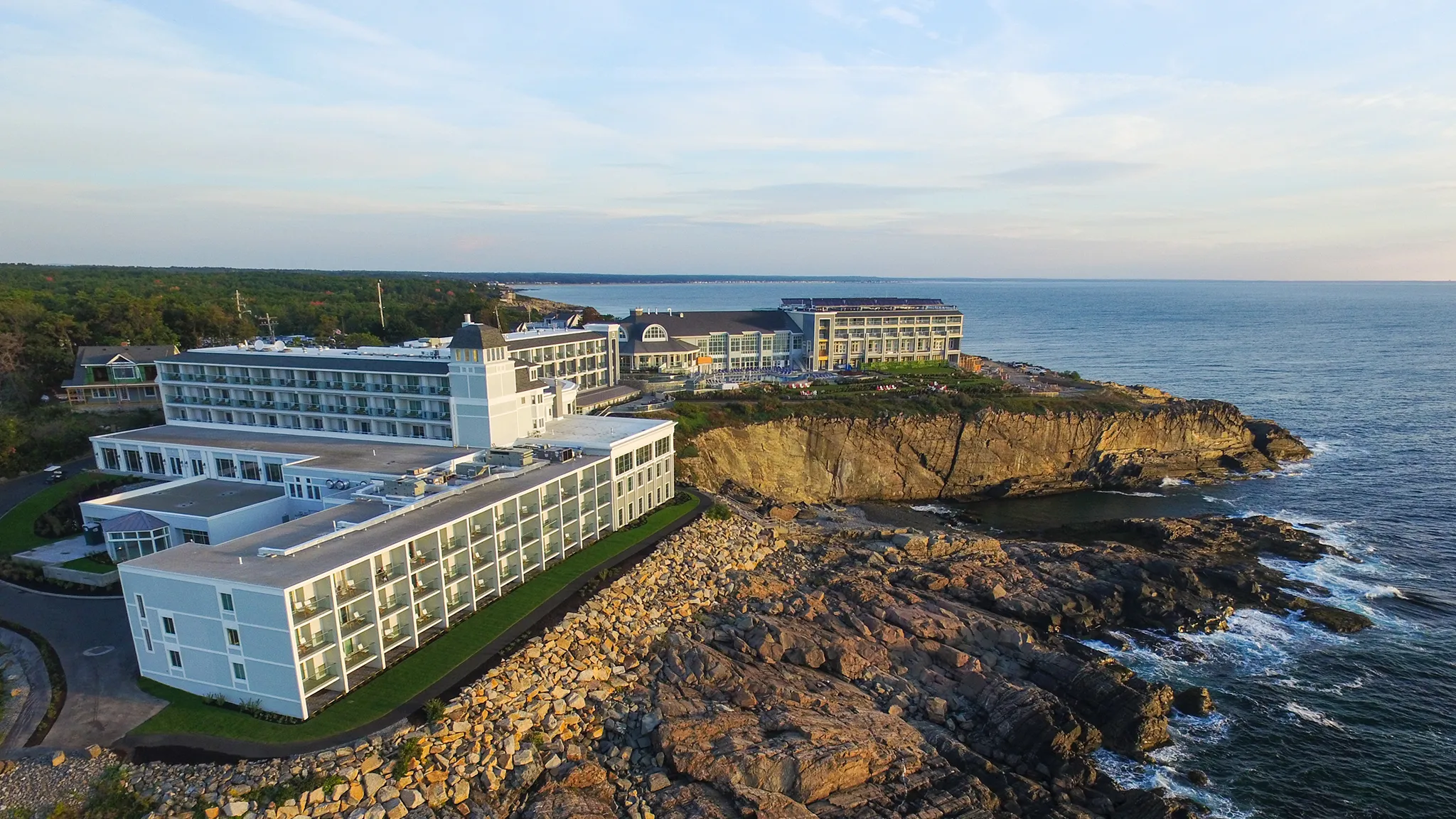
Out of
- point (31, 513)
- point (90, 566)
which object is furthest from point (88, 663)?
point (31, 513)

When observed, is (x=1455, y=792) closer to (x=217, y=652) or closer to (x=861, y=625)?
(x=861, y=625)

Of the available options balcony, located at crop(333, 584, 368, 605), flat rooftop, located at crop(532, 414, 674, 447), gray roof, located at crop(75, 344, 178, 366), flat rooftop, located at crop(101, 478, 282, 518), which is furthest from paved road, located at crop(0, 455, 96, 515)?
balcony, located at crop(333, 584, 368, 605)

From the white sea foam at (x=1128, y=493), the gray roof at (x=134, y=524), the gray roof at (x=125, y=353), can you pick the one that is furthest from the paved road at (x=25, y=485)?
the white sea foam at (x=1128, y=493)

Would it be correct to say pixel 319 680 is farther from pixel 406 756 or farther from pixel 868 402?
pixel 868 402

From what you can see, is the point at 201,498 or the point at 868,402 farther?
the point at 868,402

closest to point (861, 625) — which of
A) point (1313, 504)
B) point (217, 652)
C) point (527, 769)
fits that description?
point (527, 769)

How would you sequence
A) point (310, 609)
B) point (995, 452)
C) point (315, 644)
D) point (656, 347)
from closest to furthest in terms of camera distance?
1. point (310, 609)
2. point (315, 644)
3. point (995, 452)
4. point (656, 347)
